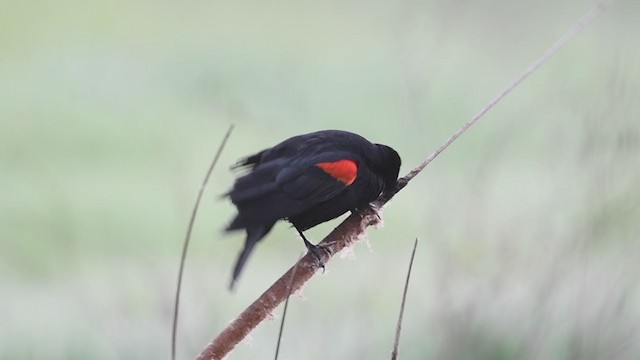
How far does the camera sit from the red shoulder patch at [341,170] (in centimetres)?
77

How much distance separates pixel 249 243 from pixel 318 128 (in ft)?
8.27

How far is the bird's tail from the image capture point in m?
0.59

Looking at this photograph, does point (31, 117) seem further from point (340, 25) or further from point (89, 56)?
point (340, 25)

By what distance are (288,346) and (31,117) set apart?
1511mm

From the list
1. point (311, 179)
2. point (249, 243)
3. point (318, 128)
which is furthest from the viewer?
point (318, 128)

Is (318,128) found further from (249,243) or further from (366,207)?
(249,243)

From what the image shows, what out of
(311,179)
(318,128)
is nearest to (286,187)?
(311,179)

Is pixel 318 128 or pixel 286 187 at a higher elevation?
pixel 318 128

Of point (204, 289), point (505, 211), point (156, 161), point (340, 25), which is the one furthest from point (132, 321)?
point (340, 25)

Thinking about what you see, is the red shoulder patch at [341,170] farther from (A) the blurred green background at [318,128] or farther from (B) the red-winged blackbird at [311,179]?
(A) the blurred green background at [318,128]

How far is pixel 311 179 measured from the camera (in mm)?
744

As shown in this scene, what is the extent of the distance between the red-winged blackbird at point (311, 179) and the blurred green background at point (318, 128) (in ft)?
0.48

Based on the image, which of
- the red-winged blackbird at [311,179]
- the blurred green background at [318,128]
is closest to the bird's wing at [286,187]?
the red-winged blackbird at [311,179]

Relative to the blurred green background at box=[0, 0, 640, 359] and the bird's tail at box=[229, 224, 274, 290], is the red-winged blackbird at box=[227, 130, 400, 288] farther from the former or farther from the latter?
the blurred green background at box=[0, 0, 640, 359]
